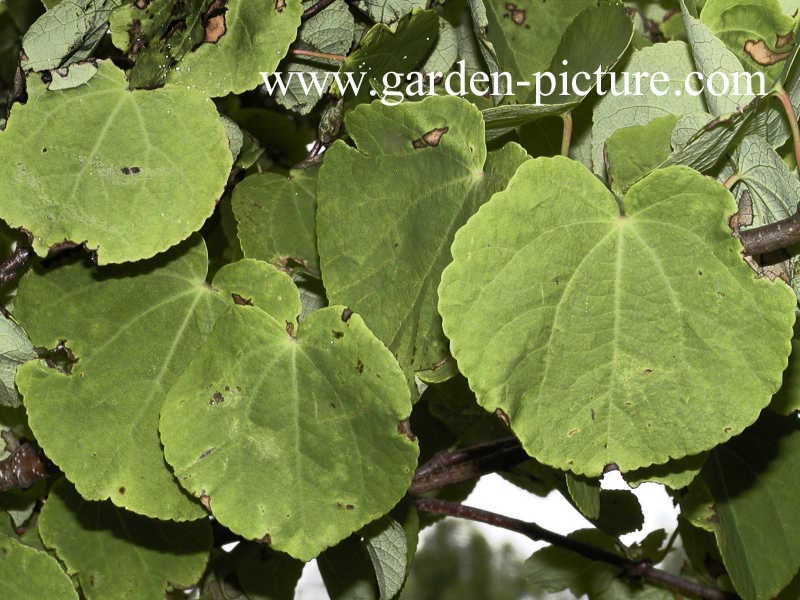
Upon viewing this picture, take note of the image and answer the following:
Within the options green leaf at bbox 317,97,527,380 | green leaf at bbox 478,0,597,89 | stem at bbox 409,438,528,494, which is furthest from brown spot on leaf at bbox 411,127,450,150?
stem at bbox 409,438,528,494

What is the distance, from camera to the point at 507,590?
4.83 ft

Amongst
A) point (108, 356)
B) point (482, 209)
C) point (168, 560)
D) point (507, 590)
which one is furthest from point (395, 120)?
point (507, 590)

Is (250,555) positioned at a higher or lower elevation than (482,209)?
lower

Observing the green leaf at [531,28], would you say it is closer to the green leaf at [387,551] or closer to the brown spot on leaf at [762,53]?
the brown spot on leaf at [762,53]

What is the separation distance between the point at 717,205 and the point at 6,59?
1.39 ft

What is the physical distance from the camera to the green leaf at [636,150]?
46cm

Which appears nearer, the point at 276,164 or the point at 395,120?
the point at 395,120

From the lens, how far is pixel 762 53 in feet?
1.50

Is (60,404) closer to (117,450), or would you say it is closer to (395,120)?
(117,450)

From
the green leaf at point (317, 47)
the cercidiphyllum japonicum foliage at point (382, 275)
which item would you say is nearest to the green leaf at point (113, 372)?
the cercidiphyllum japonicum foliage at point (382, 275)

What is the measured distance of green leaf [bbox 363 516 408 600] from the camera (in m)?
0.56

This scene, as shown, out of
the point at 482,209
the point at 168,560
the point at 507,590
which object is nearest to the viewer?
the point at 482,209

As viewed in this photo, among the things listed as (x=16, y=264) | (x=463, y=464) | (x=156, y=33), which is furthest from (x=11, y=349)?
(x=463, y=464)

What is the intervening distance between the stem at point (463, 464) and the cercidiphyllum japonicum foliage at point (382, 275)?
6cm
